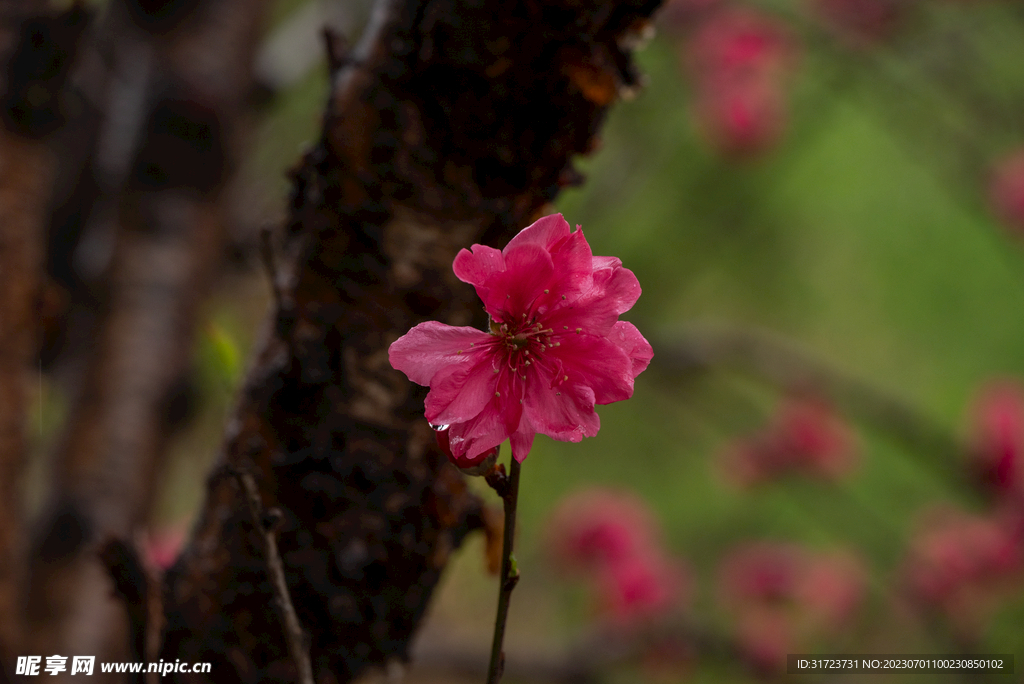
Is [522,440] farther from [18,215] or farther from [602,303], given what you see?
[18,215]

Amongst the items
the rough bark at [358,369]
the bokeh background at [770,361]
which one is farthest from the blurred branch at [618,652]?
the rough bark at [358,369]

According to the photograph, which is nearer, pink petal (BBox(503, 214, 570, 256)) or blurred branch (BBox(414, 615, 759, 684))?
pink petal (BBox(503, 214, 570, 256))

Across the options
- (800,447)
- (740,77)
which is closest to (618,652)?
(800,447)

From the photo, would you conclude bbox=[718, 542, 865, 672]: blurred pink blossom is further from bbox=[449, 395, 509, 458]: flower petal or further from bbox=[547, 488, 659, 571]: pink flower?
bbox=[449, 395, 509, 458]: flower petal

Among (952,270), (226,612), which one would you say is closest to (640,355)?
(226,612)

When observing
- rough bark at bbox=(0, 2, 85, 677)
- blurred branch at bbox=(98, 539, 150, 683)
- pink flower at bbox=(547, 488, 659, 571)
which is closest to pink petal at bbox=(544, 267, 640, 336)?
blurred branch at bbox=(98, 539, 150, 683)

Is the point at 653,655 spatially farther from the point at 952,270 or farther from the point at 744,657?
the point at 952,270

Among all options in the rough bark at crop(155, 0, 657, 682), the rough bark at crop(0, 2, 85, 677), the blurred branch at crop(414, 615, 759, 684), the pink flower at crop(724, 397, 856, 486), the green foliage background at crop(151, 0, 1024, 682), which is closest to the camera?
the rough bark at crop(155, 0, 657, 682)
